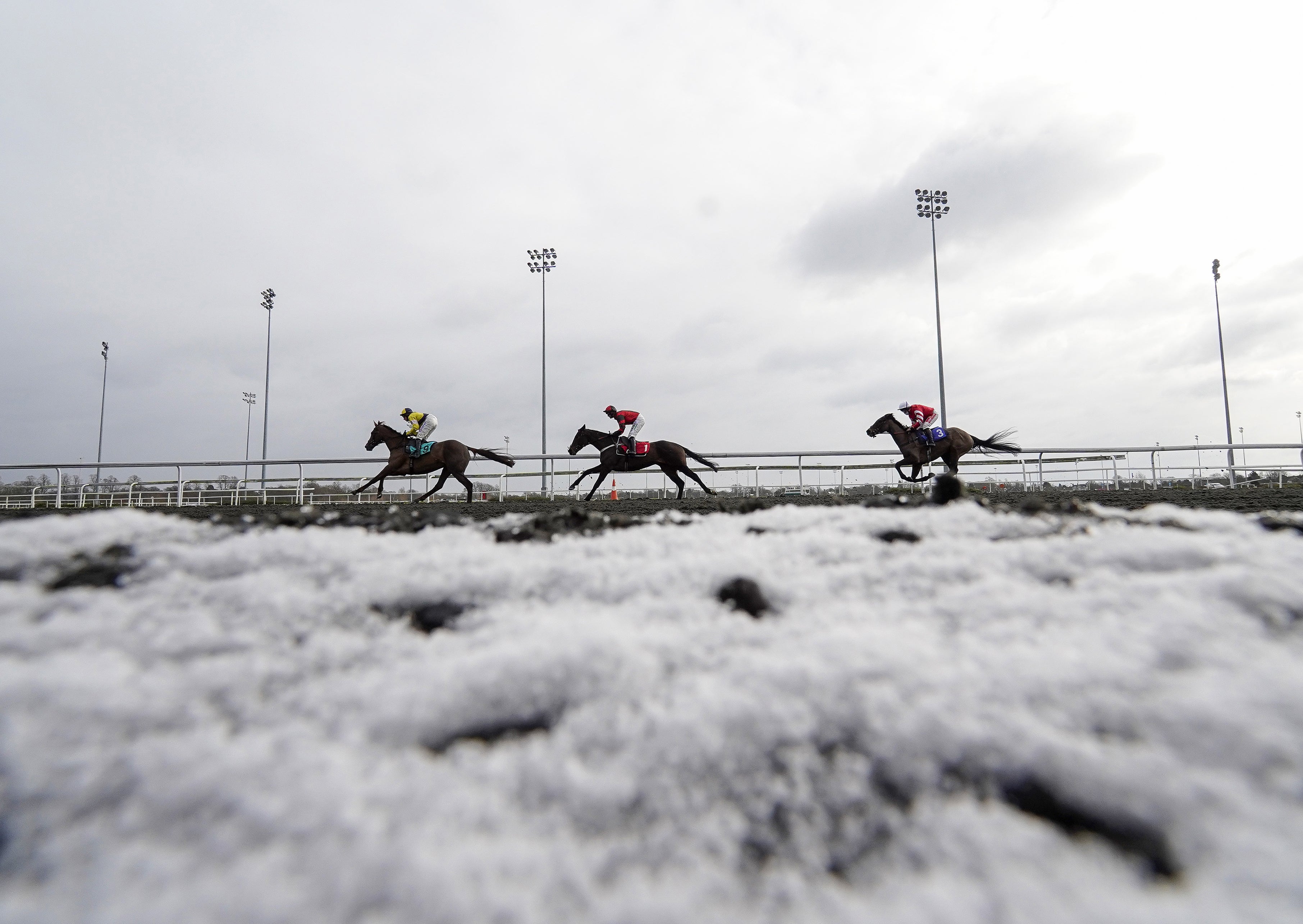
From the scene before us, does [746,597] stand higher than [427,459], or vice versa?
[427,459]

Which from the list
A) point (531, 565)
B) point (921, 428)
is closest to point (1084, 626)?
point (531, 565)

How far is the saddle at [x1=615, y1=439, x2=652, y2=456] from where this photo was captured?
42.5 ft

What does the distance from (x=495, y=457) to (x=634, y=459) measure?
10.7 ft

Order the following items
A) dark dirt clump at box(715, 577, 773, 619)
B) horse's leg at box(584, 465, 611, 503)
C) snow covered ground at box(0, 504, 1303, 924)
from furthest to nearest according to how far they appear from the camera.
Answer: horse's leg at box(584, 465, 611, 503) → dark dirt clump at box(715, 577, 773, 619) → snow covered ground at box(0, 504, 1303, 924)

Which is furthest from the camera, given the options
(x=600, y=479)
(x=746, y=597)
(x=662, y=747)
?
(x=600, y=479)

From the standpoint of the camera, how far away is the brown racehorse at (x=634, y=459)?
13.0 meters

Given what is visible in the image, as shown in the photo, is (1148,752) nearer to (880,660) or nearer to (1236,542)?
(880,660)

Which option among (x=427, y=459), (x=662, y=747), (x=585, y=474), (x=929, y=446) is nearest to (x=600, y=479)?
(x=585, y=474)

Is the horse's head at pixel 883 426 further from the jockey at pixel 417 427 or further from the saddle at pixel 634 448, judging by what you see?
the jockey at pixel 417 427

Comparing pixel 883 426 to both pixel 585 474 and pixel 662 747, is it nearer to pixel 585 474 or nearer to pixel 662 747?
pixel 585 474

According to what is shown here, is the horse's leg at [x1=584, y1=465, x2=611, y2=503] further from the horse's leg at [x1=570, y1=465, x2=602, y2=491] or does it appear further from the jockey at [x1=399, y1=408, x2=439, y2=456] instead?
the jockey at [x1=399, y1=408, x2=439, y2=456]

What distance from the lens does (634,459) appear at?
1301 cm

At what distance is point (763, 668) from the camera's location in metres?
1.35

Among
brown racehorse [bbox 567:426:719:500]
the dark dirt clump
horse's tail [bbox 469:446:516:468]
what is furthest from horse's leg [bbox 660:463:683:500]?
the dark dirt clump
